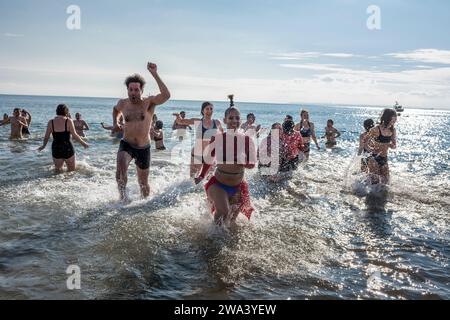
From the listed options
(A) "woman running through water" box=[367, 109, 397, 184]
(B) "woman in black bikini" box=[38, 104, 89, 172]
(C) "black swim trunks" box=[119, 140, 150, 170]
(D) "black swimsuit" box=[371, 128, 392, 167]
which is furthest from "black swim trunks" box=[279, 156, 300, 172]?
(B) "woman in black bikini" box=[38, 104, 89, 172]

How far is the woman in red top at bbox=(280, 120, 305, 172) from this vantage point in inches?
450

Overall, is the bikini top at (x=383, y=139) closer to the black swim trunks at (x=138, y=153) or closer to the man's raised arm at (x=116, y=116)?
the black swim trunks at (x=138, y=153)

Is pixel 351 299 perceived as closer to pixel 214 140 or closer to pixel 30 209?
pixel 214 140

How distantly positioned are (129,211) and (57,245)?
1.78 meters

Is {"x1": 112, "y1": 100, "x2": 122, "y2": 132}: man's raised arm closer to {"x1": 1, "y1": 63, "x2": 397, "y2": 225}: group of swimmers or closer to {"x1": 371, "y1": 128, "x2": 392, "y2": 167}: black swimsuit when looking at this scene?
{"x1": 1, "y1": 63, "x2": 397, "y2": 225}: group of swimmers

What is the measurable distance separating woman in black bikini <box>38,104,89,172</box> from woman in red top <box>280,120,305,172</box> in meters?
5.69

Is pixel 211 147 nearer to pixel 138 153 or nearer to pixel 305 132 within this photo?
pixel 138 153

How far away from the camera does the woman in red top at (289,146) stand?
11430 mm

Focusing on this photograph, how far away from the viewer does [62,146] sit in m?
→ 10.6

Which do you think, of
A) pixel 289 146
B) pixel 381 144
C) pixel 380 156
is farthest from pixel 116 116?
pixel 380 156

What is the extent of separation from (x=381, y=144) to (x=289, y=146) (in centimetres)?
278

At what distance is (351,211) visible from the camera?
26.0ft

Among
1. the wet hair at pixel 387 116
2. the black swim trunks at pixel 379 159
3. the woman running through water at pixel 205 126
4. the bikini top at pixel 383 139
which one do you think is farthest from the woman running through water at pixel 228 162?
the black swim trunks at pixel 379 159

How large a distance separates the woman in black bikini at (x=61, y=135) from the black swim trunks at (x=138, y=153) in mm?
3354
